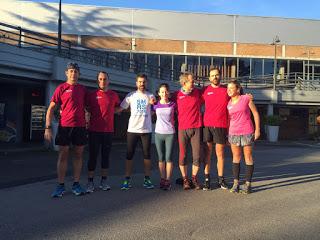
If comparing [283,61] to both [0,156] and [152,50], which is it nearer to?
[152,50]

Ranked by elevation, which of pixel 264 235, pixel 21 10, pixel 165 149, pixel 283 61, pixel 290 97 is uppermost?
pixel 21 10

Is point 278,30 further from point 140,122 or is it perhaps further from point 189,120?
point 140,122

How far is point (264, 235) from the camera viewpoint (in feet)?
17.6

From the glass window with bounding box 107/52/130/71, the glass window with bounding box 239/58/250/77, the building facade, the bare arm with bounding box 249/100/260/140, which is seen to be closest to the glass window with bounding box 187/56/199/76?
the building facade

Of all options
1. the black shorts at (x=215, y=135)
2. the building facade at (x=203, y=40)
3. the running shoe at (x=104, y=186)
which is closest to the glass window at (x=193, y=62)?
the building facade at (x=203, y=40)

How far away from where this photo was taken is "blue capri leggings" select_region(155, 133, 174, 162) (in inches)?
319

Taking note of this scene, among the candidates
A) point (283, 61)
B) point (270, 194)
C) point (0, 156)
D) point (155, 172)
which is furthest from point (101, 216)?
point (283, 61)

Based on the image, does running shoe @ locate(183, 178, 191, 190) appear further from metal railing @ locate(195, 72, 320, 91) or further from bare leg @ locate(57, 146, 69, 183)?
metal railing @ locate(195, 72, 320, 91)

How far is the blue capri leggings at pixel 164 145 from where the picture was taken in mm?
8102

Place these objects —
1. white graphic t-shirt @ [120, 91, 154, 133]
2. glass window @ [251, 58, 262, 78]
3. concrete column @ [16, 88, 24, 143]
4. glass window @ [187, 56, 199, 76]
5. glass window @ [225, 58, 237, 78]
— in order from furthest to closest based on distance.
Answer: glass window @ [251, 58, 262, 78] → glass window @ [225, 58, 237, 78] → glass window @ [187, 56, 199, 76] → concrete column @ [16, 88, 24, 143] → white graphic t-shirt @ [120, 91, 154, 133]

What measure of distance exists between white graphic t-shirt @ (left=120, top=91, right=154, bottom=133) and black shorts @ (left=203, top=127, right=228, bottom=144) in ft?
3.09

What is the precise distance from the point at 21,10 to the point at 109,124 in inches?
1517

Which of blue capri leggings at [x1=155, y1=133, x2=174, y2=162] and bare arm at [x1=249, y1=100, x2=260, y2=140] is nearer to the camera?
bare arm at [x1=249, y1=100, x2=260, y2=140]

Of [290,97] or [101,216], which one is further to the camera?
[290,97]
